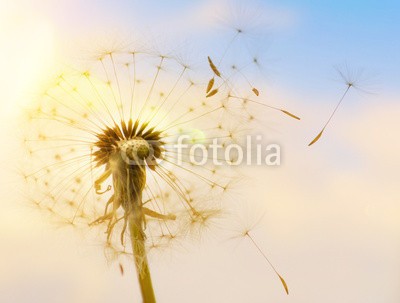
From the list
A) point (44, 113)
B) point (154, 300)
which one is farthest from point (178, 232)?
point (44, 113)

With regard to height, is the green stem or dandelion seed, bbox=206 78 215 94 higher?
dandelion seed, bbox=206 78 215 94

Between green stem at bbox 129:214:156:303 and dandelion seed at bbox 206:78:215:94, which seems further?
dandelion seed at bbox 206:78:215:94

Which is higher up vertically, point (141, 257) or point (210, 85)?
point (210, 85)

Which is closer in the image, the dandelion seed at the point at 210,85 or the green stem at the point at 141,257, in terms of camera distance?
the green stem at the point at 141,257

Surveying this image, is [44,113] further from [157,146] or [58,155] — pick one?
[157,146]

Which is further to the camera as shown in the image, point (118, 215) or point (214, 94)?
point (214, 94)

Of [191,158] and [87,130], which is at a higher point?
[87,130]

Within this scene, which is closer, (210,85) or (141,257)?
(141,257)

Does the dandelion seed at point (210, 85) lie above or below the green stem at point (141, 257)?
above
